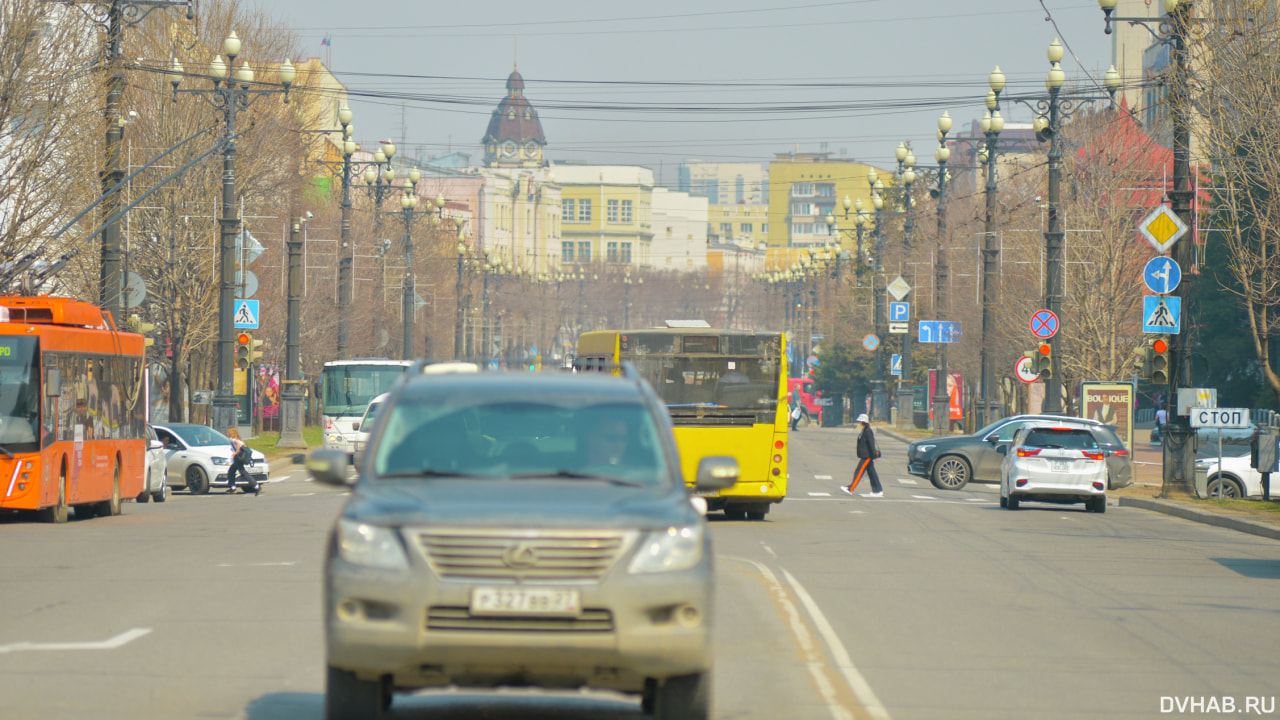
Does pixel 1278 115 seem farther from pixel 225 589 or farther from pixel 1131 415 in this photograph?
pixel 225 589

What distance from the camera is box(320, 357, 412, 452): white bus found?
49.9m

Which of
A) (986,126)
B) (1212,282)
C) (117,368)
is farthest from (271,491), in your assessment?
(1212,282)

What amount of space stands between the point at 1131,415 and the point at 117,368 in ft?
75.2

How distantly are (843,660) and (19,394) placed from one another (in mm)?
15832

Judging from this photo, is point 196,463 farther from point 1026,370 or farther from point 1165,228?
point 1026,370

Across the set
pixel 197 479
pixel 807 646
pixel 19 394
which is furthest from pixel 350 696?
pixel 197 479

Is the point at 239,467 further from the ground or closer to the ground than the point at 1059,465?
closer to the ground

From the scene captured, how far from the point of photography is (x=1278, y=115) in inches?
1134

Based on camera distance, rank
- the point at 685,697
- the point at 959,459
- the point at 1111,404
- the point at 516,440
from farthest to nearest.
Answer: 1. the point at 1111,404
2. the point at 959,459
3. the point at 516,440
4. the point at 685,697

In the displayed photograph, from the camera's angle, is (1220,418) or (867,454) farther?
(867,454)

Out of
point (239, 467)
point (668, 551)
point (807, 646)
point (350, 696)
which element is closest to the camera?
point (668, 551)

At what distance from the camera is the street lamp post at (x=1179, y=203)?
3069 centimetres

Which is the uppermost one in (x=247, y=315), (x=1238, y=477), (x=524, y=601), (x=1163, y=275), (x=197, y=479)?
(x=1163, y=275)

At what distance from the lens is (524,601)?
292 inches
